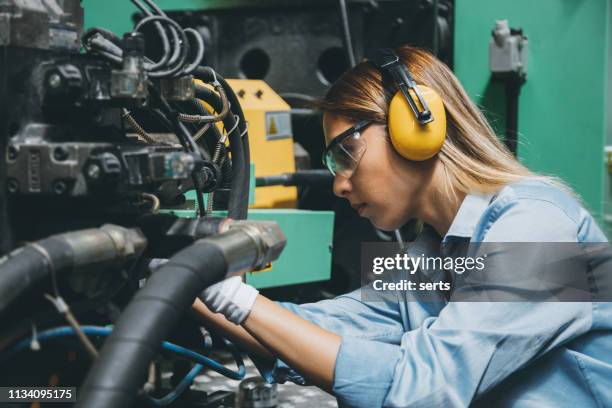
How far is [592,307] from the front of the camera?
1.18 metres

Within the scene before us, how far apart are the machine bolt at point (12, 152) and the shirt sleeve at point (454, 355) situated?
49 centimetres

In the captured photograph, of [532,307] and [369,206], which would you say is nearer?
[532,307]

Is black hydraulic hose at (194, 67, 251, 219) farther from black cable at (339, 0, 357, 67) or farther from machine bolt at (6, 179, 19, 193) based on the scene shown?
black cable at (339, 0, 357, 67)

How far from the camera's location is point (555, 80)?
1.94 m

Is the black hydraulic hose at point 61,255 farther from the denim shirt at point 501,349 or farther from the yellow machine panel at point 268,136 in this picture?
the yellow machine panel at point 268,136

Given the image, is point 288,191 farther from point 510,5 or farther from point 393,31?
point 510,5

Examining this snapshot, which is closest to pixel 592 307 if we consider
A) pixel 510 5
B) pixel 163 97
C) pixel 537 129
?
pixel 163 97

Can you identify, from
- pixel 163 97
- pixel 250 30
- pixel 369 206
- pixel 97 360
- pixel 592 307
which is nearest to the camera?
pixel 97 360

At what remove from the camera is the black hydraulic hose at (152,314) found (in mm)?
652

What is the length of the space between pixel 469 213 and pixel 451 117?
0.53 feet

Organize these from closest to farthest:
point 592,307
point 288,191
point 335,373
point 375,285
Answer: point 335,373 → point 592,307 → point 375,285 → point 288,191

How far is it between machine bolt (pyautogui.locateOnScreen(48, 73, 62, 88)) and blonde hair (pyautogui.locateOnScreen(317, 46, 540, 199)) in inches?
22.8

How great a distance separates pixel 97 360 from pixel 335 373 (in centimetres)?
46

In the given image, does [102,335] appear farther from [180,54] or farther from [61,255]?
[180,54]
